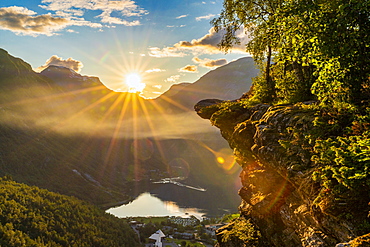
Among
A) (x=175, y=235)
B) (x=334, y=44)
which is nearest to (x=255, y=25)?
(x=334, y=44)

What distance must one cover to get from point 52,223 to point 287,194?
347 ft

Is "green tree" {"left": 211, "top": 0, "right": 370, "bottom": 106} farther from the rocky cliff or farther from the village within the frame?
the village

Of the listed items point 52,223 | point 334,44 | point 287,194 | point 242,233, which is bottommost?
point 52,223

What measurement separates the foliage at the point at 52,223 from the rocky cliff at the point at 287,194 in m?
86.4

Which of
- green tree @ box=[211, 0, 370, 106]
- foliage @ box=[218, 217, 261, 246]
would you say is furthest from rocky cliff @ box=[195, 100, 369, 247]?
green tree @ box=[211, 0, 370, 106]

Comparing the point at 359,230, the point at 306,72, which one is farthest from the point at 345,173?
the point at 306,72

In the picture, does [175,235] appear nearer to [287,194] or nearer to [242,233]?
[242,233]

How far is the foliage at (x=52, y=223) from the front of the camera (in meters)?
83.4

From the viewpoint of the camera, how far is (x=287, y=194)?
11.3 meters

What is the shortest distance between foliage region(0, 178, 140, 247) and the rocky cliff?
8637cm

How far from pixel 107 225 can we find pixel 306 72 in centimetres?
11304

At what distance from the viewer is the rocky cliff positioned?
7.29 meters

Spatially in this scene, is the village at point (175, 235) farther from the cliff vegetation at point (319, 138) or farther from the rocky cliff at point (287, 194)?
the cliff vegetation at point (319, 138)

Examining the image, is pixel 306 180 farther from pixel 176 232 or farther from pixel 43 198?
pixel 43 198
